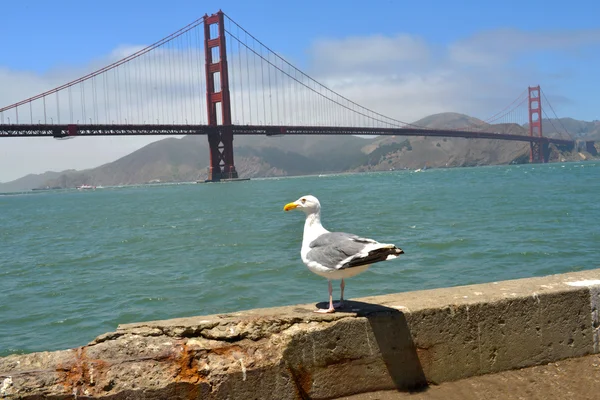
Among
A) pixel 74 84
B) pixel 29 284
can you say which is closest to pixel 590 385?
pixel 29 284

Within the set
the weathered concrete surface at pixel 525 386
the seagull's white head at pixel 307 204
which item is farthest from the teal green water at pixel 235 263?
the weathered concrete surface at pixel 525 386

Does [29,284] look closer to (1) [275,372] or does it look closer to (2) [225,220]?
(1) [275,372]

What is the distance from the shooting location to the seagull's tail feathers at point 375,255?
92.5 inches

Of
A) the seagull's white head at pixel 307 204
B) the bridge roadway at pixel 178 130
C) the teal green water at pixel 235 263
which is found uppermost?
the bridge roadway at pixel 178 130

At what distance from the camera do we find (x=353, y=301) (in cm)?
276

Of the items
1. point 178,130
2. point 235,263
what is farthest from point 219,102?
point 235,263

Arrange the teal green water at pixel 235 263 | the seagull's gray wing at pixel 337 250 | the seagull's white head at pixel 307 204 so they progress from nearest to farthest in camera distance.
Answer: the seagull's gray wing at pixel 337 250 → the seagull's white head at pixel 307 204 → the teal green water at pixel 235 263

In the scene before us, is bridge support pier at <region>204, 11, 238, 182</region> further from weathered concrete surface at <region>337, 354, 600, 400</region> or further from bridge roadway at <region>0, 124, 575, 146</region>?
weathered concrete surface at <region>337, 354, 600, 400</region>

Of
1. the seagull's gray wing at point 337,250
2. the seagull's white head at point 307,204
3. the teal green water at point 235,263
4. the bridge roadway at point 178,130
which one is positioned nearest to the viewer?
the seagull's gray wing at point 337,250

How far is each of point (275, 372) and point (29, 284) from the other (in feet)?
26.8

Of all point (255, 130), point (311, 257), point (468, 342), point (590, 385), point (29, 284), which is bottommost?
point (29, 284)

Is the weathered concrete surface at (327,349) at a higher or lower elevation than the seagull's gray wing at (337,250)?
lower

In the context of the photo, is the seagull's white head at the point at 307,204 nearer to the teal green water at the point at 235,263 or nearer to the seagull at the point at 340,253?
the seagull at the point at 340,253

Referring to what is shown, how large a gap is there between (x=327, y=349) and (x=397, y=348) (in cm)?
29
